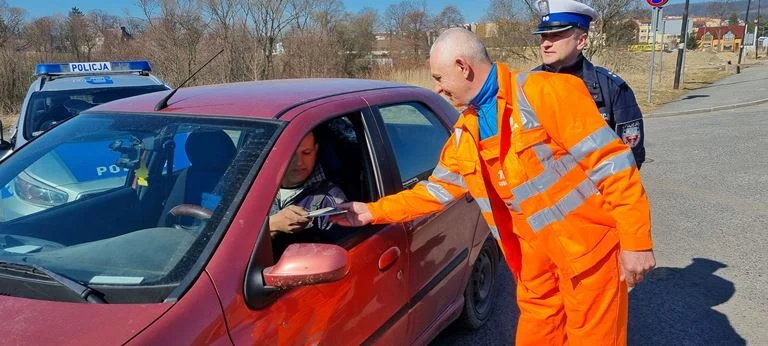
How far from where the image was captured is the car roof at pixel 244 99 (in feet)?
7.28

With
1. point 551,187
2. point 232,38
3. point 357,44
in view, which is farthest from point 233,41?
point 551,187

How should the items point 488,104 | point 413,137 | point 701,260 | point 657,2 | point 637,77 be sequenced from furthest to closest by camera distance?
1. point 637,77
2. point 657,2
3. point 701,260
4. point 413,137
5. point 488,104

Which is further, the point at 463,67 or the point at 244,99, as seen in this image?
the point at 244,99

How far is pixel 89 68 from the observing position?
662 centimetres

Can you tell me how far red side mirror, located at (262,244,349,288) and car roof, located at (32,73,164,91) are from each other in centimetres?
544

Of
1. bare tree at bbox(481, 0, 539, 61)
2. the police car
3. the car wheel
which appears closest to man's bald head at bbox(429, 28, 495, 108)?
the car wheel

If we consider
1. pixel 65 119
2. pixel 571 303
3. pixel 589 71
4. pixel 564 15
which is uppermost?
pixel 564 15

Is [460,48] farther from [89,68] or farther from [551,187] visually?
[89,68]

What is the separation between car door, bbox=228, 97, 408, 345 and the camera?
174 centimetres

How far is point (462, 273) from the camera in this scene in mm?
3160

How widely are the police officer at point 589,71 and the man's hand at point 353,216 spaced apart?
1.51 m

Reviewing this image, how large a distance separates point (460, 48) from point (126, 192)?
152 cm

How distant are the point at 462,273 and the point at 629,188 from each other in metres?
1.37

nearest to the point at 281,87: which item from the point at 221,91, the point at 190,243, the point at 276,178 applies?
the point at 221,91
